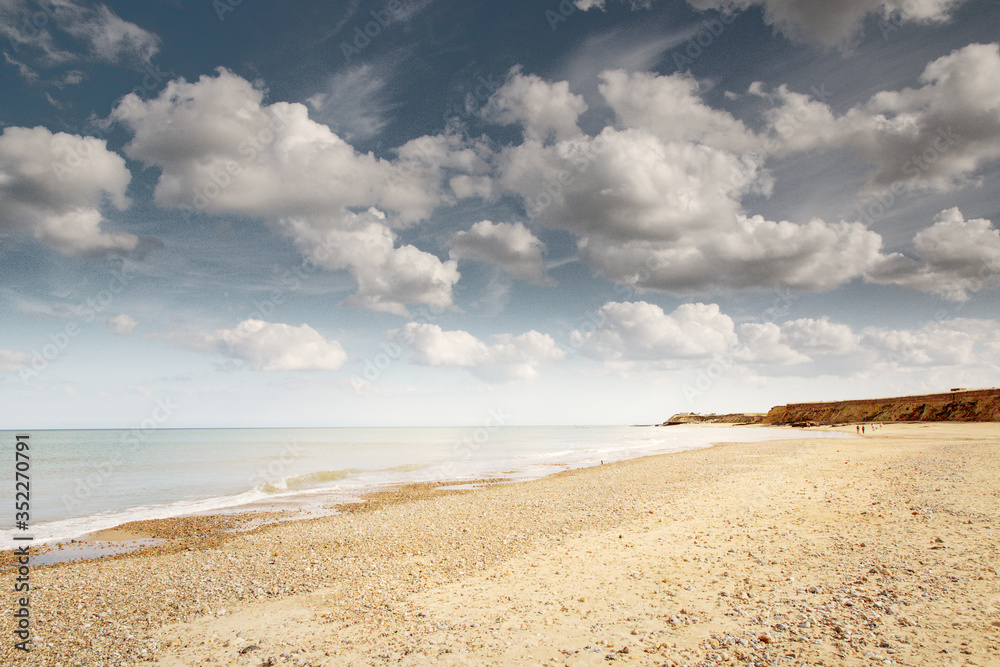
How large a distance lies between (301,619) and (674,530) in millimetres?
9864

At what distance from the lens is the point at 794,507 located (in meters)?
15.0

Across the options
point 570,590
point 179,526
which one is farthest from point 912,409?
point 179,526

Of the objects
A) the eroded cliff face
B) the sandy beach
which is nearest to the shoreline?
the sandy beach

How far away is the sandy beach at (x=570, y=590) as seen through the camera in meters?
6.74

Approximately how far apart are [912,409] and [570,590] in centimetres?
10968

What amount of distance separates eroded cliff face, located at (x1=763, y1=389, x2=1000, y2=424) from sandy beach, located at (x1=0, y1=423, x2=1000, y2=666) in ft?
→ 280

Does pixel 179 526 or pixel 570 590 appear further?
pixel 179 526

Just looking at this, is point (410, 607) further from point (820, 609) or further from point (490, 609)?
point (820, 609)

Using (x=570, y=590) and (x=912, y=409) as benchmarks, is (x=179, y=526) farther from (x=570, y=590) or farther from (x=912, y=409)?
(x=912, y=409)

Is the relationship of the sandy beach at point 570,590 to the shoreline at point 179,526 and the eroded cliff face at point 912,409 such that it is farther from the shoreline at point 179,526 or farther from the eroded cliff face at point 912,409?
the eroded cliff face at point 912,409

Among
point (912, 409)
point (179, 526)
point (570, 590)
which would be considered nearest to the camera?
point (570, 590)

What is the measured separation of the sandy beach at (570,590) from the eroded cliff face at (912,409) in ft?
280

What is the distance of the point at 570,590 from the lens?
9164 millimetres

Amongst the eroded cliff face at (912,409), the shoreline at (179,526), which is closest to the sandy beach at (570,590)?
the shoreline at (179,526)
